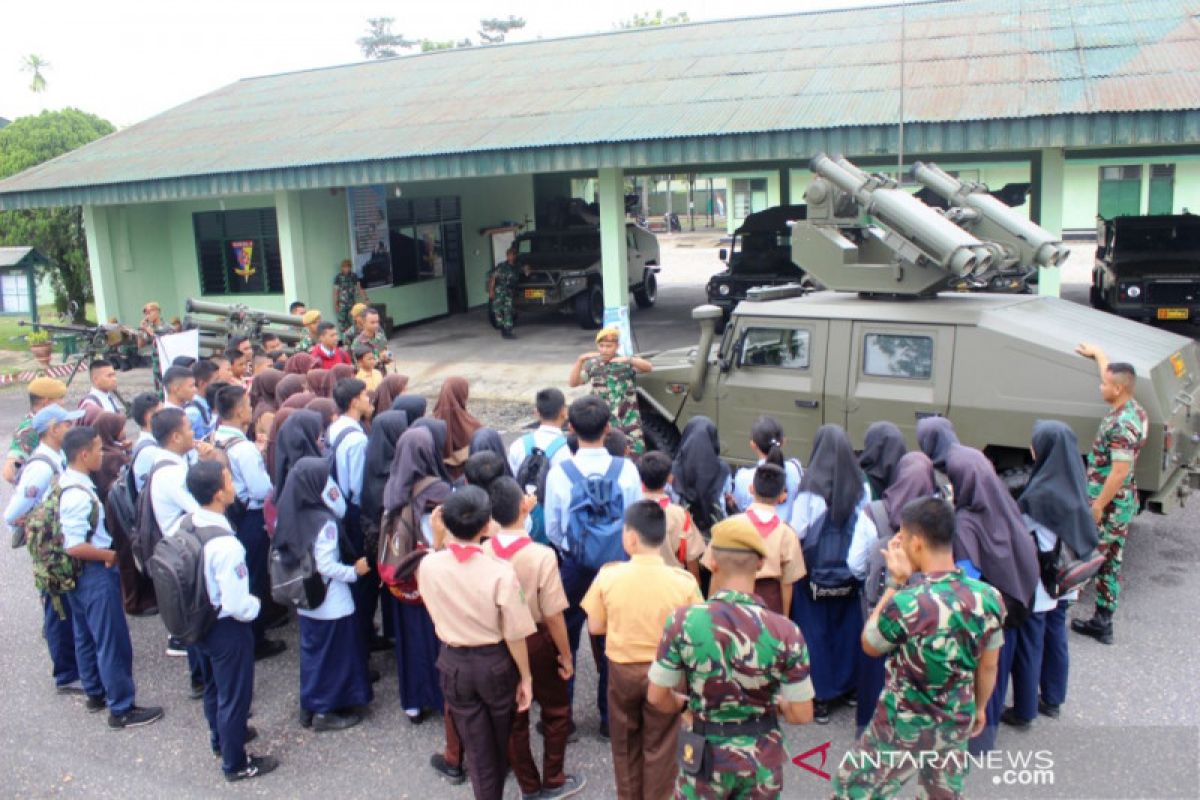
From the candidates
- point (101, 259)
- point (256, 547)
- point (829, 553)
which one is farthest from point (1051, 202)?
point (101, 259)

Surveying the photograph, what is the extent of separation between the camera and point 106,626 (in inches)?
197

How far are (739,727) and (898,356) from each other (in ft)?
13.2

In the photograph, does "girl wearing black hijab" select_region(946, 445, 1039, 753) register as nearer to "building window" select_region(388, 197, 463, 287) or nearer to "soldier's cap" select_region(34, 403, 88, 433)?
"soldier's cap" select_region(34, 403, 88, 433)

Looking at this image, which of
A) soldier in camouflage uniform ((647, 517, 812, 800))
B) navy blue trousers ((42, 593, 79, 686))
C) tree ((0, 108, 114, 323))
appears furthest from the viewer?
tree ((0, 108, 114, 323))

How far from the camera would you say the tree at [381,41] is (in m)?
78.4

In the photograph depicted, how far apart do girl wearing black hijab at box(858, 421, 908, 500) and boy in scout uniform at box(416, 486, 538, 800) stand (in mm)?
1998

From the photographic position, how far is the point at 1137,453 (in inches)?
217

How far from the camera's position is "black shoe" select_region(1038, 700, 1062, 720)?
4.79 metres

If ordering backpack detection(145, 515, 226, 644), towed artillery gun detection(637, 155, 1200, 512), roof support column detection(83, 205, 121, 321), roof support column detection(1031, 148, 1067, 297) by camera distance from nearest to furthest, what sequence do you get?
backpack detection(145, 515, 226, 644) → towed artillery gun detection(637, 155, 1200, 512) → roof support column detection(1031, 148, 1067, 297) → roof support column detection(83, 205, 121, 321)

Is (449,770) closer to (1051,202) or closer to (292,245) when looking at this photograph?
(1051,202)

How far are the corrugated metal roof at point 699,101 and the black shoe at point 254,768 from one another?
8857mm

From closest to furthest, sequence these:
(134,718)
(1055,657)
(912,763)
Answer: (912,763) < (1055,657) < (134,718)

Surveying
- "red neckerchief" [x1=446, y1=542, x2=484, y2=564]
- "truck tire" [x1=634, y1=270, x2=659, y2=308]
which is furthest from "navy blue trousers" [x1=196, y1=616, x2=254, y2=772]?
"truck tire" [x1=634, y1=270, x2=659, y2=308]

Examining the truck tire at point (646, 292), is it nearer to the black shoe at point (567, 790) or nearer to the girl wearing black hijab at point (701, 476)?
the girl wearing black hijab at point (701, 476)
